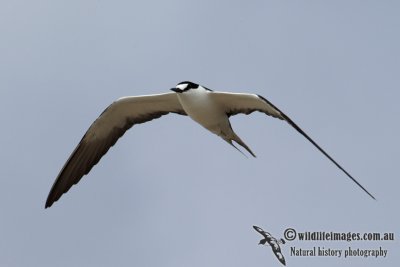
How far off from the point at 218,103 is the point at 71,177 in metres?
4.30

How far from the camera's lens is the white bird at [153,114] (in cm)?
1662

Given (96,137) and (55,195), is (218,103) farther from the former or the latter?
(55,195)

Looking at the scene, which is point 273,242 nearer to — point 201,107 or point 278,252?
point 278,252

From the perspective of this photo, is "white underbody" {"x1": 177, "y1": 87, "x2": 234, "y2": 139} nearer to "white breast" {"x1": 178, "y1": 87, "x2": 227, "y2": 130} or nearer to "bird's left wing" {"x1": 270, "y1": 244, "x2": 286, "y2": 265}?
"white breast" {"x1": 178, "y1": 87, "x2": 227, "y2": 130}

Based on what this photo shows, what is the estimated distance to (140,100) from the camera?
1805cm

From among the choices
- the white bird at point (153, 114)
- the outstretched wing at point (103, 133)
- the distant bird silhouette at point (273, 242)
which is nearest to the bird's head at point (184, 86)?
the white bird at point (153, 114)

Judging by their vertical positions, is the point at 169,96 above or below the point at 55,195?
above

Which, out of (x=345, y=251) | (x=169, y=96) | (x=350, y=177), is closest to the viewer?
(x=350, y=177)

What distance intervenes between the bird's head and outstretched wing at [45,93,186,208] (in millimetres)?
1529

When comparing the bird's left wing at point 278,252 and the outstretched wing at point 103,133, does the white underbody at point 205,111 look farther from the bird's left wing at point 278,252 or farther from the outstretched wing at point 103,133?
the bird's left wing at point 278,252

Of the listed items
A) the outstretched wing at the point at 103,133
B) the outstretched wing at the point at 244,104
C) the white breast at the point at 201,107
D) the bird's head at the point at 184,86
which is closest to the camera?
the outstretched wing at the point at 244,104

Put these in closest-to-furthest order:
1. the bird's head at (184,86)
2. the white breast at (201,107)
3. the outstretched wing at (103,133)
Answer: the bird's head at (184,86), the white breast at (201,107), the outstretched wing at (103,133)

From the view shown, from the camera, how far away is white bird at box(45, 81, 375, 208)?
54.5ft

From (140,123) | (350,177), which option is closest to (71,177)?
(140,123)
